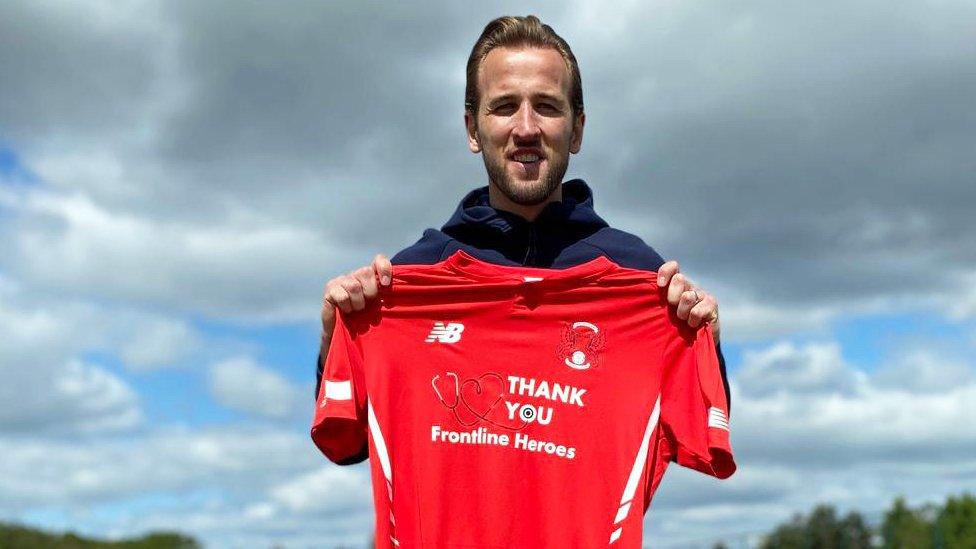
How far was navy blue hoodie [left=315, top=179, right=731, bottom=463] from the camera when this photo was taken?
5.16 meters

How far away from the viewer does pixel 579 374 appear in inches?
199

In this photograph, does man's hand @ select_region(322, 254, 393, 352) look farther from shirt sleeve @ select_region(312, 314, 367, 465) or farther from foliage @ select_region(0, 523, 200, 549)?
foliage @ select_region(0, 523, 200, 549)

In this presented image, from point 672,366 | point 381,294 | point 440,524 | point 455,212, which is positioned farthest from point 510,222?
point 440,524

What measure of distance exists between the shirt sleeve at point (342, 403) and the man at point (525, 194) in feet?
0.24

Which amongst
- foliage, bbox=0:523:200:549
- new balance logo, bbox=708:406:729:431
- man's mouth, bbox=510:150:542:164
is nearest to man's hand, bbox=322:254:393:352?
man's mouth, bbox=510:150:542:164

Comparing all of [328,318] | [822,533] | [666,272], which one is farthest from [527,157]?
[822,533]

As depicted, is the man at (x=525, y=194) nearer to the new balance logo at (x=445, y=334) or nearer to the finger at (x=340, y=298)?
the finger at (x=340, y=298)

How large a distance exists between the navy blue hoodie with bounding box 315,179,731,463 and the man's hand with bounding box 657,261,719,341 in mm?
220

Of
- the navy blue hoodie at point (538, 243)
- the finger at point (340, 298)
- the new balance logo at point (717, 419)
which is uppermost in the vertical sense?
the navy blue hoodie at point (538, 243)

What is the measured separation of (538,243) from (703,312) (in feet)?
2.69

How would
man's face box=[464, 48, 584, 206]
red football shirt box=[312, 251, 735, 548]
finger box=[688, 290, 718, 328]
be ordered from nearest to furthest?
1. red football shirt box=[312, 251, 735, 548]
2. man's face box=[464, 48, 584, 206]
3. finger box=[688, 290, 718, 328]

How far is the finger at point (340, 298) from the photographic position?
5.04 m

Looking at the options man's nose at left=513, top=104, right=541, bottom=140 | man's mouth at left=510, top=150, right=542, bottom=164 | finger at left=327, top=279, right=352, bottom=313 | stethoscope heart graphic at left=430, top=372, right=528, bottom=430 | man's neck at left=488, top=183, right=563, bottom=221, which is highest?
man's nose at left=513, top=104, right=541, bottom=140

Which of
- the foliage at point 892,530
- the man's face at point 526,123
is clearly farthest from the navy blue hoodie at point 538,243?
the foliage at point 892,530
